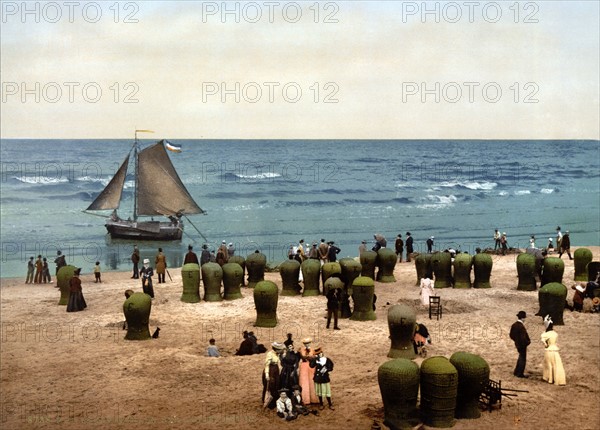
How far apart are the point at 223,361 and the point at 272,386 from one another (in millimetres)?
3905

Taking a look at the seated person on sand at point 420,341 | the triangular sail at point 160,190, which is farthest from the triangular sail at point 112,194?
the seated person on sand at point 420,341

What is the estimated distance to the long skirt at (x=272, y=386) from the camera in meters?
14.6

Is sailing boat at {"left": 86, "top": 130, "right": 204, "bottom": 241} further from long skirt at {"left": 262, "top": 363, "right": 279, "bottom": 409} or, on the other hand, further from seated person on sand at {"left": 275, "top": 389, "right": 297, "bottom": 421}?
seated person on sand at {"left": 275, "top": 389, "right": 297, "bottom": 421}

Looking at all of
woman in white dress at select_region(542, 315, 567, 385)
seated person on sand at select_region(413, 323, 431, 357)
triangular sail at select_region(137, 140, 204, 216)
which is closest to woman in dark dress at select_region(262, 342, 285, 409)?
seated person on sand at select_region(413, 323, 431, 357)

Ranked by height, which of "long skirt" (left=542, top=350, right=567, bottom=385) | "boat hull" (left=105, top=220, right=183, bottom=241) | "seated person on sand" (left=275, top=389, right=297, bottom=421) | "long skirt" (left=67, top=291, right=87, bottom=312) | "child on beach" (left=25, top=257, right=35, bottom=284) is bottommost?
"seated person on sand" (left=275, top=389, right=297, bottom=421)

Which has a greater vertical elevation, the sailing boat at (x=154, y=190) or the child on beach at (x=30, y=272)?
the sailing boat at (x=154, y=190)

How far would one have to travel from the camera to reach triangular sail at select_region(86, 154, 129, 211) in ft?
162

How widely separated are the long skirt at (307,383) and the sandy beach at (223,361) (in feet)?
1.60

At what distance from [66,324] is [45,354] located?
10.9 feet

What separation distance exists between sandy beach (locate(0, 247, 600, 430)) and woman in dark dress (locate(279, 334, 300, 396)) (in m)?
0.67

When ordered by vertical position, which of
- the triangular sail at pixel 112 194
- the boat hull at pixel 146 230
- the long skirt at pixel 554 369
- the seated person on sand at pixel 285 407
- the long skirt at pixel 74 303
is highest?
the triangular sail at pixel 112 194

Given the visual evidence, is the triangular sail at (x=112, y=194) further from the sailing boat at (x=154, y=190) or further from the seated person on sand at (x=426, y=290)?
the seated person on sand at (x=426, y=290)

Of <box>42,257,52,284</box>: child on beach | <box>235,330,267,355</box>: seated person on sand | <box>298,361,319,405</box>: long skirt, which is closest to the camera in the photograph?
<box>298,361,319,405</box>: long skirt

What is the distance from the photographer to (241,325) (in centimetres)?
2211
